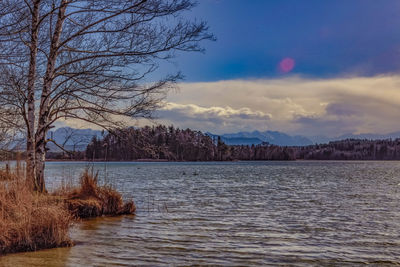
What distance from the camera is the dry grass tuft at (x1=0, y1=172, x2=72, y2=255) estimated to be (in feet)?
29.9

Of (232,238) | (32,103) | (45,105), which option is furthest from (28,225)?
(232,238)

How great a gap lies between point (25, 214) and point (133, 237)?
349 cm

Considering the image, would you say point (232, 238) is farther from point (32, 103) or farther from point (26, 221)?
point (32, 103)

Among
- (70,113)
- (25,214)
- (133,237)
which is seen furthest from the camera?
(70,113)

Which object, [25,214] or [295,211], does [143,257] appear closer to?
[25,214]

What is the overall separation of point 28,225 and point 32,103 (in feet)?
18.0

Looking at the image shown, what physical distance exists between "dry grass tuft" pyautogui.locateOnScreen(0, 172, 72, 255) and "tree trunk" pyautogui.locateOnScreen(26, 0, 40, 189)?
2.32 meters

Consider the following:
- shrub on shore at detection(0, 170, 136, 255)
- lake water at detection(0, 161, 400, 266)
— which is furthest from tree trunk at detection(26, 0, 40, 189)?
lake water at detection(0, 161, 400, 266)

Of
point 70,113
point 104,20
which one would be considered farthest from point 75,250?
point 104,20

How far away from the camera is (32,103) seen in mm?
13430

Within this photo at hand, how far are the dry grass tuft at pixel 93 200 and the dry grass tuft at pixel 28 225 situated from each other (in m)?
4.45

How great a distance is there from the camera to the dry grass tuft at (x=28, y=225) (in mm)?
9109

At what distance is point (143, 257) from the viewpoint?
9.61 metres

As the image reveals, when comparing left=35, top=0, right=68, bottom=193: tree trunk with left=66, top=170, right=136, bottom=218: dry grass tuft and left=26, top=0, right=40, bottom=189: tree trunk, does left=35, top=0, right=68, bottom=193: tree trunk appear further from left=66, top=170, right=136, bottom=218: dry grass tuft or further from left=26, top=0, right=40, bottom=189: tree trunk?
left=66, top=170, right=136, bottom=218: dry grass tuft
